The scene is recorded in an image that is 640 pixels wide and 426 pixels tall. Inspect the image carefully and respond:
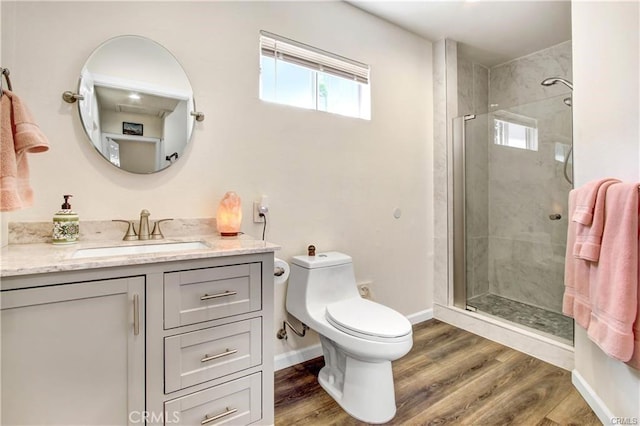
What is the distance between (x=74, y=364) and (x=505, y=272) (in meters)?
3.08

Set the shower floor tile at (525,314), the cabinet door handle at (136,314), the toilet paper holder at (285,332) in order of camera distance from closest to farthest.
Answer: the cabinet door handle at (136,314) → the toilet paper holder at (285,332) → the shower floor tile at (525,314)

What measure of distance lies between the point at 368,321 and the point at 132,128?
1.48 m

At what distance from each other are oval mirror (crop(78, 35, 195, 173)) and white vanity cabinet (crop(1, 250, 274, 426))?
0.70 m

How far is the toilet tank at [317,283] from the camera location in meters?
1.72

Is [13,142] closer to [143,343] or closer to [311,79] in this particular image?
[143,343]

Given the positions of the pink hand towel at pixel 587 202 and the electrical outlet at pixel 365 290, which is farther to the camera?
the electrical outlet at pixel 365 290

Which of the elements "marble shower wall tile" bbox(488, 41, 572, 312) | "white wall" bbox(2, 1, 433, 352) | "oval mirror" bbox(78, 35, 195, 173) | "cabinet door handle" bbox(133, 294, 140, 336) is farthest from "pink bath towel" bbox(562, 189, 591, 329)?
"oval mirror" bbox(78, 35, 195, 173)

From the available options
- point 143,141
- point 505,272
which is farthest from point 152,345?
point 505,272

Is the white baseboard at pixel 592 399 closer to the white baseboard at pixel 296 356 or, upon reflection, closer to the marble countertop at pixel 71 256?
the white baseboard at pixel 296 356

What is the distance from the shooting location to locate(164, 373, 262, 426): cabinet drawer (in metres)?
1.08

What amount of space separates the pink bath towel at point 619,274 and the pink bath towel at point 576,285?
165mm

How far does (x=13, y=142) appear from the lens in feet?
3.18

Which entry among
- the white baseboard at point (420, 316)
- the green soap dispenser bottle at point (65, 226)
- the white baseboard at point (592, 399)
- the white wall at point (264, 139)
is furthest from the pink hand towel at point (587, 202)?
the green soap dispenser bottle at point (65, 226)

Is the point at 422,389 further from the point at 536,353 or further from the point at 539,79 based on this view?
the point at 539,79
